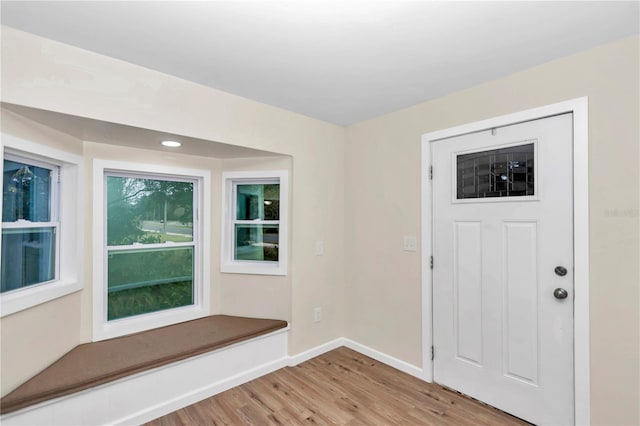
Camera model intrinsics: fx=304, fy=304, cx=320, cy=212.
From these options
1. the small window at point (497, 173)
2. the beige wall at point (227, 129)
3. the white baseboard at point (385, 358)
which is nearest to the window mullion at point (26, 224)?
the beige wall at point (227, 129)

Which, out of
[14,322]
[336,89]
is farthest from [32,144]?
[336,89]

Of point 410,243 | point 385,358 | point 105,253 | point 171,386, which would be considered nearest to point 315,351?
point 385,358

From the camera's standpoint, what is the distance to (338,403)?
7.51 feet

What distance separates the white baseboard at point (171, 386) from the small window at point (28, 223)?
824 millimetres

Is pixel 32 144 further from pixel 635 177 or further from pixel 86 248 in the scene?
pixel 635 177

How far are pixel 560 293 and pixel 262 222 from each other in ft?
8.21

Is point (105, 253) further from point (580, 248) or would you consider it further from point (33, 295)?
point (580, 248)

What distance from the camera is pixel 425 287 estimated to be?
2605mm

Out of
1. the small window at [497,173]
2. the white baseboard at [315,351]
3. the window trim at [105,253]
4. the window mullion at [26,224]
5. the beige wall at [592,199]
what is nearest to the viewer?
the beige wall at [592,199]

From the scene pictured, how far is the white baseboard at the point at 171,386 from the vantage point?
1820 millimetres

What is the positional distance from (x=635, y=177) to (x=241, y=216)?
9.93ft

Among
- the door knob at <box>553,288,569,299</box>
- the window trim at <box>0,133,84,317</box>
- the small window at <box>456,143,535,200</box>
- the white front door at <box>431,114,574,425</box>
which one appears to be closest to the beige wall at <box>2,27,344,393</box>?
the window trim at <box>0,133,84,317</box>

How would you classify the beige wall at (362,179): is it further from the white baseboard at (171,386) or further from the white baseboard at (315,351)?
the white baseboard at (171,386)

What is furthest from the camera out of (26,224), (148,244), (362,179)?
(362,179)
